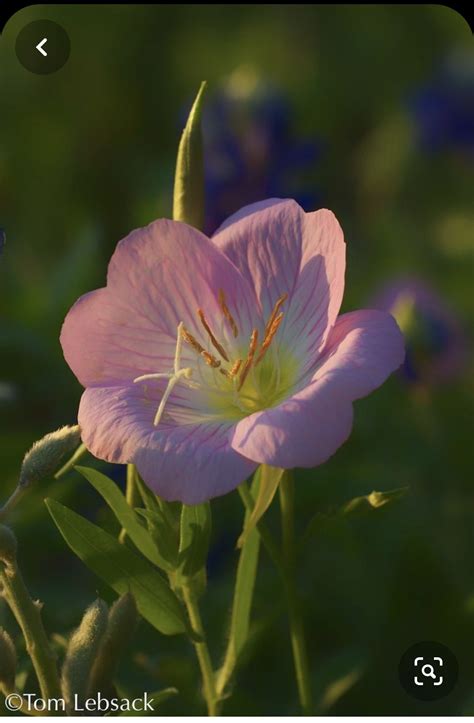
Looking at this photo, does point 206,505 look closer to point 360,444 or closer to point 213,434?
point 213,434

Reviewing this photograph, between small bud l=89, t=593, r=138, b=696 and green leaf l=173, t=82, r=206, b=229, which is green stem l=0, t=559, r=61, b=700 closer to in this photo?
small bud l=89, t=593, r=138, b=696

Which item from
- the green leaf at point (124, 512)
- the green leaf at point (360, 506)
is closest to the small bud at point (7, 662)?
the green leaf at point (124, 512)

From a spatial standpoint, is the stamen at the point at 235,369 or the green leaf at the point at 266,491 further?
the stamen at the point at 235,369

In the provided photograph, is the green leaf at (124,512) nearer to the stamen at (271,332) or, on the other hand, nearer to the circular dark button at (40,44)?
the stamen at (271,332)

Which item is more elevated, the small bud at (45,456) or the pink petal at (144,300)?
the pink petal at (144,300)

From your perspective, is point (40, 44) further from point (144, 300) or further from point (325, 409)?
point (325, 409)

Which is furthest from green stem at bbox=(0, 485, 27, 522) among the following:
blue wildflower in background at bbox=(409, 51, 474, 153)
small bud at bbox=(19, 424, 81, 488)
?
blue wildflower in background at bbox=(409, 51, 474, 153)

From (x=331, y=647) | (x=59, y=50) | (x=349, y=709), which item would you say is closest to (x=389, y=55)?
(x=59, y=50)
